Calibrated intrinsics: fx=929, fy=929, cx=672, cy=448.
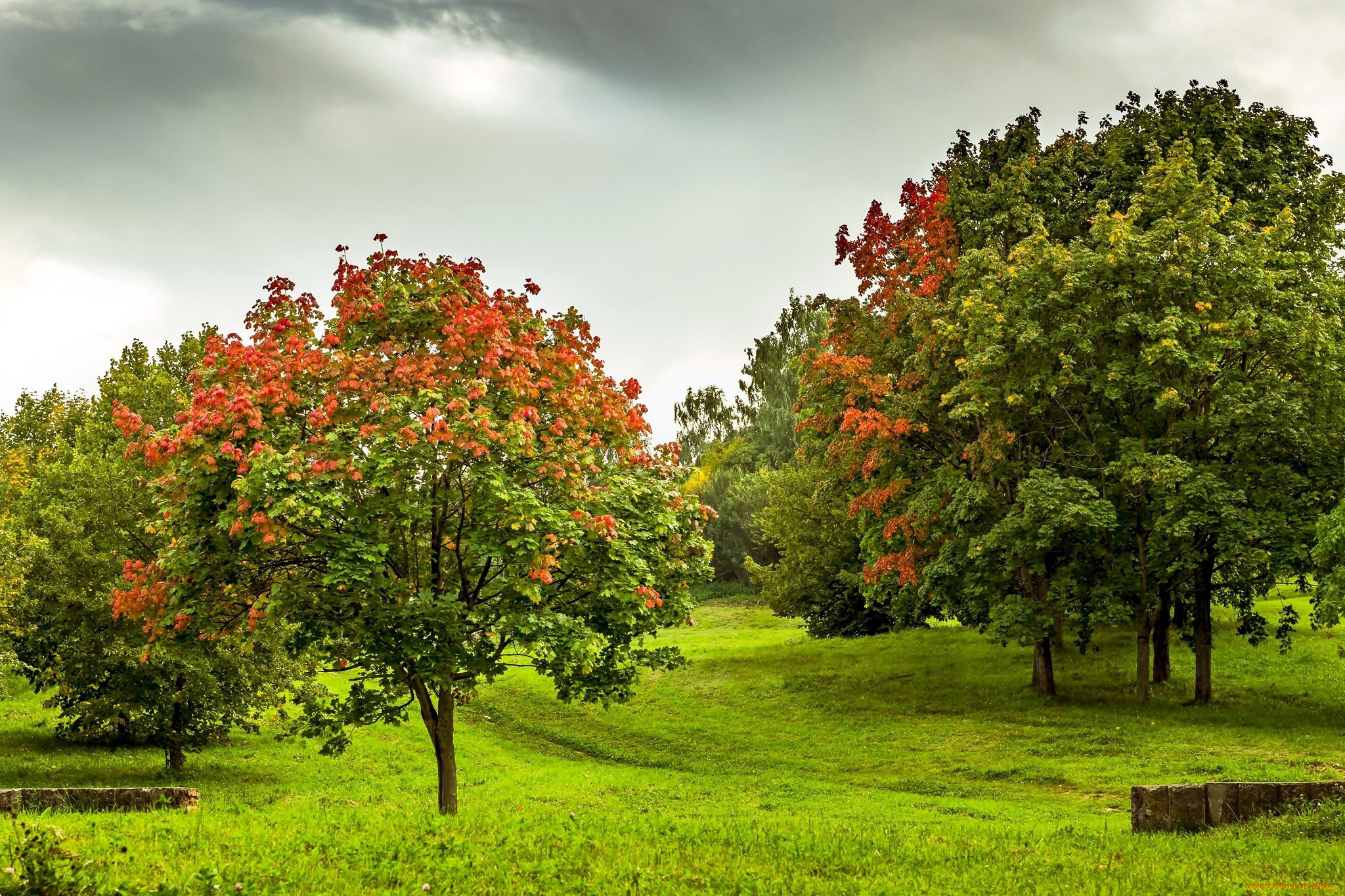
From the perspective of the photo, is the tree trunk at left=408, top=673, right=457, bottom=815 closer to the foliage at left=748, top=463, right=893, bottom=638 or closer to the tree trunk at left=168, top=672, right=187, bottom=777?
the tree trunk at left=168, top=672, right=187, bottom=777

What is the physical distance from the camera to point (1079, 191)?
31141 millimetres

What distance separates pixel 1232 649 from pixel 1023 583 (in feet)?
34.5

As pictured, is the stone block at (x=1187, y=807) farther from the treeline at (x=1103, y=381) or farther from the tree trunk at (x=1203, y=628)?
the tree trunk at (x=1203, y=628)

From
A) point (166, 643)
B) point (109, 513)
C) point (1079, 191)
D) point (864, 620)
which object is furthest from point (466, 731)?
point (1079, 191)

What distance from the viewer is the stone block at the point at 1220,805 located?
12766 mm

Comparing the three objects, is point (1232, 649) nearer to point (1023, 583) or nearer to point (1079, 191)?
point (1023, 583)

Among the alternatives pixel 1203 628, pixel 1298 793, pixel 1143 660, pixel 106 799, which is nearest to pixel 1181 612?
pixel 1203 628

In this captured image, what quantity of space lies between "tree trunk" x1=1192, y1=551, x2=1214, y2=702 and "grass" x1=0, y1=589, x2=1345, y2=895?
0.83m

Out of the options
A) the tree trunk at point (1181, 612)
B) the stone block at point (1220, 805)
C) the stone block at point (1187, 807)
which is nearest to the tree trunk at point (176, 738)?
the stone block at point (1187, 807)

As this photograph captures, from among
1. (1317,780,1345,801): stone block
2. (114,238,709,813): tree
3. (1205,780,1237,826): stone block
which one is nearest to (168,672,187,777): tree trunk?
(114,238,709,813): tree

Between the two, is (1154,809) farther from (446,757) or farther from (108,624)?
(108,624)

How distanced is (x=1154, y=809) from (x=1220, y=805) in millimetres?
839

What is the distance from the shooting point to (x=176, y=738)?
21938 mm

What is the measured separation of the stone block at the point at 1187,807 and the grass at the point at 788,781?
16.2 inches
